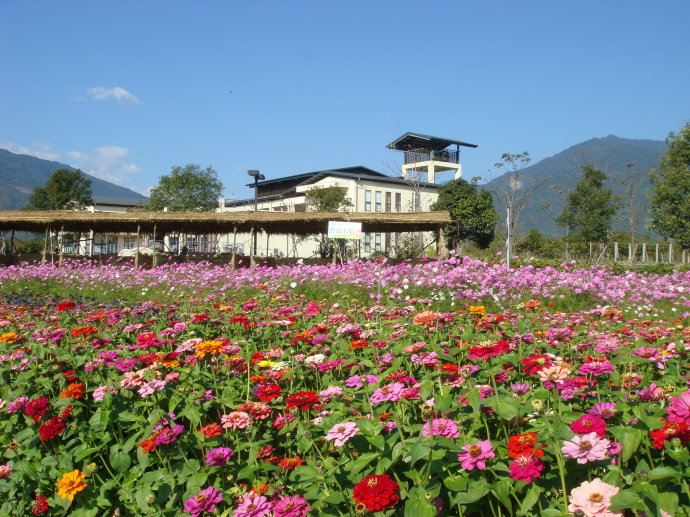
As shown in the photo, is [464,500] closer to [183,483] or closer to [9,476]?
[183,483]

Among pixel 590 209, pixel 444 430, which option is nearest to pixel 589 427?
pixel 444 430

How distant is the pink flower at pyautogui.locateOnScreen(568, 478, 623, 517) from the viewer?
131cm

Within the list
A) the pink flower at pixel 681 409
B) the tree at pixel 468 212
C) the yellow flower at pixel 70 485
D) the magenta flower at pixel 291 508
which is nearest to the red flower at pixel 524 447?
the pink flower at pixel 681 409

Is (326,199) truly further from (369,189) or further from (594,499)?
(594,499)

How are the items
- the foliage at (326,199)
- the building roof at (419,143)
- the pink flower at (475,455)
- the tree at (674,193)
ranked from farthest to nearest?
the building roof at (419,143), the foliage at (326,199), the tree at (674,193), the pink flower at (475,455)

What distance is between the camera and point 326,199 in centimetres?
3650

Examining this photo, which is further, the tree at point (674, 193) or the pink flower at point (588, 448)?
the tree at point (674, 193)

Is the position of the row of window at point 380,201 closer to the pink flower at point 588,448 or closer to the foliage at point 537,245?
the foliage at point 537,245

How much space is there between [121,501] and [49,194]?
52.4 meters

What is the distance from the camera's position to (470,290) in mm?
8062

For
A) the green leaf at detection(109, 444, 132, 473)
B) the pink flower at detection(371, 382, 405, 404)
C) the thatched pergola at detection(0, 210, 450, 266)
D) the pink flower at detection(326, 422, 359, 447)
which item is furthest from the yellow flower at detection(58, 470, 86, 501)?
the thatched pergola at detection(0, 210, 450, 266)

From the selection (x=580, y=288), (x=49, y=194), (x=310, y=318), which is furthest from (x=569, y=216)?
(x=49, y=194)

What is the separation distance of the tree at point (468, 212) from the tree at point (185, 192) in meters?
18.5

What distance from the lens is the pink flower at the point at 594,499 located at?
1.31m
